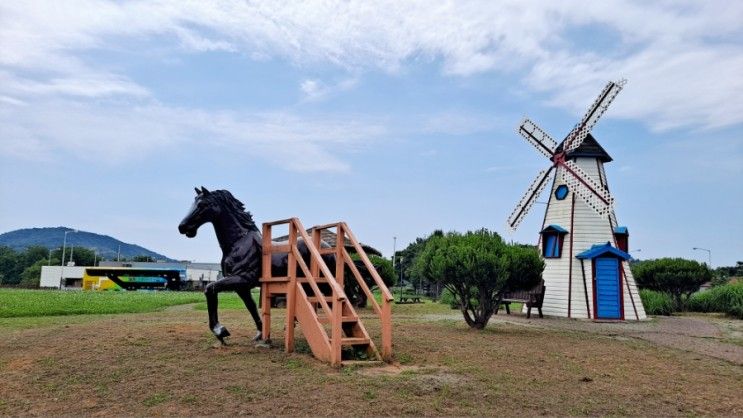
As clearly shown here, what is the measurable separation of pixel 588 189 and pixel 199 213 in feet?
51.6

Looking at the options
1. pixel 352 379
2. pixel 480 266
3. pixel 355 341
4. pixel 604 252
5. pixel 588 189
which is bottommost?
pixel 352 379

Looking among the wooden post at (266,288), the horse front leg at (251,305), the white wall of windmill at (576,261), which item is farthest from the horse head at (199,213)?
the white wall of windmill at (576,261)

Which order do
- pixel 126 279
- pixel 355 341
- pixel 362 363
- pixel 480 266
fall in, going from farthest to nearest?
pixel 126 279, pixel 480 266, pixel 355 341, pixel 362 363

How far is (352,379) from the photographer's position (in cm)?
686

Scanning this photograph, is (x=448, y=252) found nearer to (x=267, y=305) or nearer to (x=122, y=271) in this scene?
(x=267, y=305)

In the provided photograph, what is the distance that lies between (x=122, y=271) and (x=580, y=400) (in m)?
52.3

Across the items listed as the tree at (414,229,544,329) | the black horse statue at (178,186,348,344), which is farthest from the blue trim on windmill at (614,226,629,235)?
the black horse statue at (178,186,348,344)

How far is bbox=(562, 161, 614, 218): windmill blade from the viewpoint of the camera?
20.5 metres

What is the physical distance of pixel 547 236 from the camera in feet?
72.4

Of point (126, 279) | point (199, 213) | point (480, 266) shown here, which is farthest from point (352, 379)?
point (126, 279)

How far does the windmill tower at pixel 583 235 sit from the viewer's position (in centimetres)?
2038

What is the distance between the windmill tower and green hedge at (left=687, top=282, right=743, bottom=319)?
4968mm

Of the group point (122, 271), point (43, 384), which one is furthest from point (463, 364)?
point (122, 271)

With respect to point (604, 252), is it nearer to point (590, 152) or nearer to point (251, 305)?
point (590, 152)
